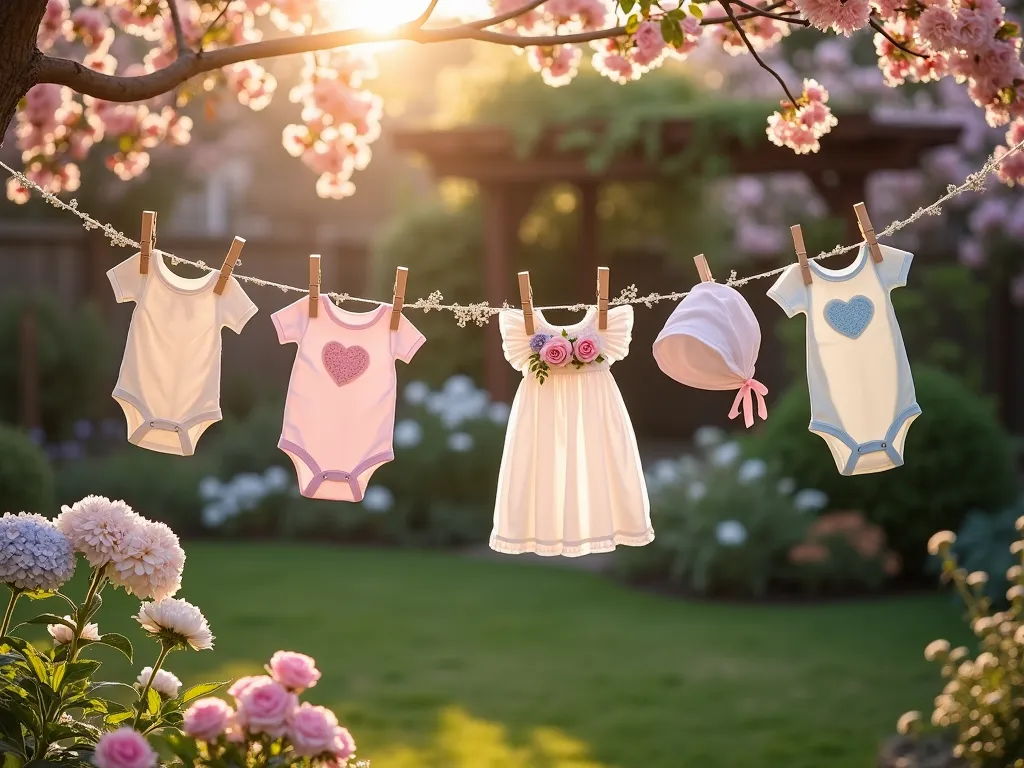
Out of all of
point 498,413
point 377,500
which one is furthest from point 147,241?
point 498,413

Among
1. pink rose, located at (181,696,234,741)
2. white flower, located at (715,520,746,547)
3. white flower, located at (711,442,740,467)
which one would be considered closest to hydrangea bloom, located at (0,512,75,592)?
pink rose, located at (181,696,234,741)

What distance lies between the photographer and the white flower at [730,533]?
6109 millimetres

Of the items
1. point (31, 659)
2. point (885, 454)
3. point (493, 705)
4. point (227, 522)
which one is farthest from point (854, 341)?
point (227, 522)

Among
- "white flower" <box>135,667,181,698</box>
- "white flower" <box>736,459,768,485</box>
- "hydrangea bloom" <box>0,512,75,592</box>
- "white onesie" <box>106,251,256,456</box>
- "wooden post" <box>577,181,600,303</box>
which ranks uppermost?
"wooden post" <box>577,181,600,303</box>

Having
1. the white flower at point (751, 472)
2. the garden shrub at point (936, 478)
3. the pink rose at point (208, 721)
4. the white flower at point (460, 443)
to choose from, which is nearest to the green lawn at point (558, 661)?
the garden shrub at point (936, 478)

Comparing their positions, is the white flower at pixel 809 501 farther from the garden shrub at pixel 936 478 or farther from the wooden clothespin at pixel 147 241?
the wooden clothespin at pixel 147 241

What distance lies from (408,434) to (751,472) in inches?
96.3

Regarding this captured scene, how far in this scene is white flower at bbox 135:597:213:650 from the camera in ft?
7.40

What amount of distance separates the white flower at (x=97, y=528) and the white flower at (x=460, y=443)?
549 cm

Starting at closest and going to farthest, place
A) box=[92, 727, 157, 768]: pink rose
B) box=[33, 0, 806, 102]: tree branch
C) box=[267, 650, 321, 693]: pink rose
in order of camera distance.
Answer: box=[92, 727, 157, 768]: pink rose < box=[267, 650, 321, 693]: pink rose < box=[33, 0, 806, 102]: tree branch

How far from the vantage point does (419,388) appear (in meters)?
8.38

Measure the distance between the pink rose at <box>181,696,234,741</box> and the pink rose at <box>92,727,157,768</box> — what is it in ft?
0.30

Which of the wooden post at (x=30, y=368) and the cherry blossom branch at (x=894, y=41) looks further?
the wooden post at (x=30, y=368)

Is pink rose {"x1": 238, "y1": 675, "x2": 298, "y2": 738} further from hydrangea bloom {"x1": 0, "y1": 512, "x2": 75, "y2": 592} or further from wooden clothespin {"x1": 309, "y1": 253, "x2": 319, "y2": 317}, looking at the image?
wooden clothespin {"x1": 309, "y1": 253, "x2": 319, "y2": 317}
